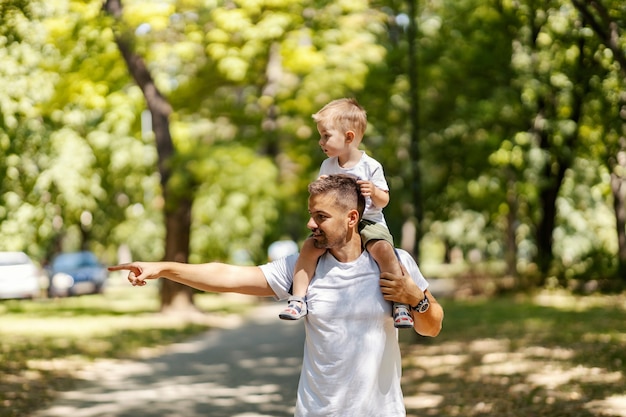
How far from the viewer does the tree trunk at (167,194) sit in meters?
21.7

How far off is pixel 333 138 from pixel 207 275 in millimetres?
787

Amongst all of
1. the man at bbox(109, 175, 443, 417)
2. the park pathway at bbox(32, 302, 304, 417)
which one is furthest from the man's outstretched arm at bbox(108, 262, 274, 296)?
the park pathway at bbox(32, 302, 304, 417)

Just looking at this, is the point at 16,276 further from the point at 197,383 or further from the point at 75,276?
the point at 197,383

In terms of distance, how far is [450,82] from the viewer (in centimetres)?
2545

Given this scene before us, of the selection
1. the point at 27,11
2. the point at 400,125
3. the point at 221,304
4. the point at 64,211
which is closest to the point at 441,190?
the point at 400,125

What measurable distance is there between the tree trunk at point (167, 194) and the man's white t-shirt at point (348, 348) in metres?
17.3

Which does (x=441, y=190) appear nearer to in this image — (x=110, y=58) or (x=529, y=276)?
(x=529, y=276)

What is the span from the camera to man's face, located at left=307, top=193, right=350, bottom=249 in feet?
11.9

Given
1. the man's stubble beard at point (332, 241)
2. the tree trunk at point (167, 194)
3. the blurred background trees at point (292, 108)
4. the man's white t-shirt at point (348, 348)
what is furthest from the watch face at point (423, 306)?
the tree trunk at point (167, 194)

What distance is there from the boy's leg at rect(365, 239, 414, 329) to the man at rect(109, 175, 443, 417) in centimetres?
4

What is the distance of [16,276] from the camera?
33.4m

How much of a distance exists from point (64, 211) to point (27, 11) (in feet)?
77.3

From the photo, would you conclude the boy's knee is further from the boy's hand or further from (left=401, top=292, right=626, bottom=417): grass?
(left=401, top=292, right=626, bottom=417): grass

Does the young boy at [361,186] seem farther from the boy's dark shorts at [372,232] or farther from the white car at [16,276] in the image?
the white car at [16,276]
